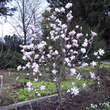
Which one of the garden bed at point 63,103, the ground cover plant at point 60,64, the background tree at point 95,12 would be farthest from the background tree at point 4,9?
the garden bed at point 63,103

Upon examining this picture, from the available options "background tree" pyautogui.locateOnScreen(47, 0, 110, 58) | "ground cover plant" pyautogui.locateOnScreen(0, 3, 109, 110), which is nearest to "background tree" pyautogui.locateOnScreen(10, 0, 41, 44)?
"background tree" pyautogui.locateOnScreen(47, 0, 110, 58)

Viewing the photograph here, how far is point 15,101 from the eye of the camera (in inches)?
137

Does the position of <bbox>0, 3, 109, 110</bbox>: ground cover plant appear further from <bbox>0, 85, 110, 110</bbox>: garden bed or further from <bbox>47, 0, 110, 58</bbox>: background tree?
<bbox>47, 0, 110, 58</bbox>: background tree

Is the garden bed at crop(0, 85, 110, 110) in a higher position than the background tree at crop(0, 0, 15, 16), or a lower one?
lower

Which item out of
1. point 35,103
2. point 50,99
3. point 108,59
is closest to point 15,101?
point 35,103

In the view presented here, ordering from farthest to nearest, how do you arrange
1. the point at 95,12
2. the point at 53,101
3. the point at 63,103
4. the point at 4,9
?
the point at 95,12 < the point at 4,9 < the point at 53,101 < the point at 63,103

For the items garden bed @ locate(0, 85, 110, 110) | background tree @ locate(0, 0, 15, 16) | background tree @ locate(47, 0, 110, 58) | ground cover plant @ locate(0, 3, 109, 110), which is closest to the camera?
ground cover plant @ locate(0, 3, 109, 110)

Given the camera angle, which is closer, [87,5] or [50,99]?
[50,99]

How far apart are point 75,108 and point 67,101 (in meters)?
0.33

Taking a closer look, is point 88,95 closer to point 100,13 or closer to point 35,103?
point 35,103

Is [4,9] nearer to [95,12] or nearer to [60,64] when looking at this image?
[95,12]

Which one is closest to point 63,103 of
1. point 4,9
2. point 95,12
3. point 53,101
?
point 53,101

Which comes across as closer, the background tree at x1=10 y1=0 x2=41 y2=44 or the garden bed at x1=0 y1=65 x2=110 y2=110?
the garden bed at x1=0 y1=65 x2=110 y2=110

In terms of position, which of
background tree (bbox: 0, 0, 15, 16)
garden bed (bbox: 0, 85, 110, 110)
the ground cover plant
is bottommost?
garden bed (bbox: 0, 85, 110, 110)
